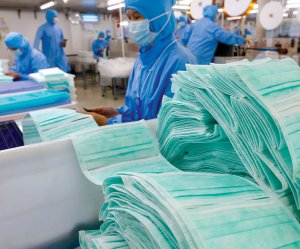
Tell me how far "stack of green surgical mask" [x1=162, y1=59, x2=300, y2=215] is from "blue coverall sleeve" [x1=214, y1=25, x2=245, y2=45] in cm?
385

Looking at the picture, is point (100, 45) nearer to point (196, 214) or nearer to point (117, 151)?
point (117, 151)

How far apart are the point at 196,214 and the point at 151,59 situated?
1230mm

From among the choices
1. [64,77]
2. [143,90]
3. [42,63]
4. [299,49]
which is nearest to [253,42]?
[299,49]

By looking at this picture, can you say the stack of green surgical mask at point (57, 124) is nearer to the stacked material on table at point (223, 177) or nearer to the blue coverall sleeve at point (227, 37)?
the stacked material on table at point (223, 177)

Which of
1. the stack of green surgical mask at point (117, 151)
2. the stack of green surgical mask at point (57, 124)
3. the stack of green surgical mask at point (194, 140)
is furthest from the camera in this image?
the stack of green surgical mask at point (57, 124)

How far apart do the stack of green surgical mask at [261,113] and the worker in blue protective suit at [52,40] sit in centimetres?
625

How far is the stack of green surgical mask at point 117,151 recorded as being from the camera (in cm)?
60

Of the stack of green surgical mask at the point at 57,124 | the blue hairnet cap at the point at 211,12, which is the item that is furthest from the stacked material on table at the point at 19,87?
the blue hairnet cap at the point at 211,12

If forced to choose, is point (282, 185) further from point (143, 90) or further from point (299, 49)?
point (299, 49)

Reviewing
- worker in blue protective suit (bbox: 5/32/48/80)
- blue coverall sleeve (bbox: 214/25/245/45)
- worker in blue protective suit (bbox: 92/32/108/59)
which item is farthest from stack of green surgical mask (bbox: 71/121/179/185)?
worker in blue protective suit (bbox: 92/32/108/59)

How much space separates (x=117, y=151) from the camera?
641 mm

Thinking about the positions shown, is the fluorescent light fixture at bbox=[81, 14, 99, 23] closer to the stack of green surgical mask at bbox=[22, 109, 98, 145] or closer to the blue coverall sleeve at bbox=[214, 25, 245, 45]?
the blue coverall sleeve at bbox=[214, 25, 245, 45]

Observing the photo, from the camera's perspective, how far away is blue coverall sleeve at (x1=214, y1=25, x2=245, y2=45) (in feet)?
13.3

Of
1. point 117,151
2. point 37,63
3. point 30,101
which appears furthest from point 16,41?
point 117,151
